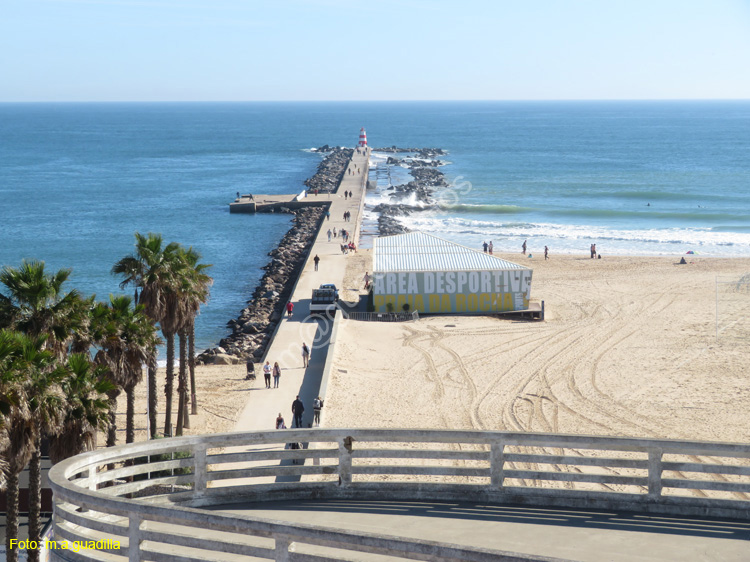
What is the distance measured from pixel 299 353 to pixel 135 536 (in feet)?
74.8

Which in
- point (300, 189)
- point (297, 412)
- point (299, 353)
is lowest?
point (299, 353)

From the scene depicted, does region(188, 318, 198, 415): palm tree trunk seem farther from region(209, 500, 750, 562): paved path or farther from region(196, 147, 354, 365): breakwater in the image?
region(209, 500, 750, 562): paved path

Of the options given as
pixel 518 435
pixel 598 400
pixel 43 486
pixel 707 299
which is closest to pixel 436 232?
pixel 707 299

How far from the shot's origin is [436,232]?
6188cm

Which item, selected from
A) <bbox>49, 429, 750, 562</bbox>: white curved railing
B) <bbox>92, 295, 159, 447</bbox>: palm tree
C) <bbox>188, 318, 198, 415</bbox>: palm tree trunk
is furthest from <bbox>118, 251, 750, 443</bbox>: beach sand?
<bbox>49, 429, 750, 562</bbox>: white curved railing

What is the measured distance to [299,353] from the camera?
27.6 m

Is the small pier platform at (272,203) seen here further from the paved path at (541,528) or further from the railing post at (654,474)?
the railing post at (654,474)

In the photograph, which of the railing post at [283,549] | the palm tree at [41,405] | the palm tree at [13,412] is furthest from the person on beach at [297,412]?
the railing post at [283,549]

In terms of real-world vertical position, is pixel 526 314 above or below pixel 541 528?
below

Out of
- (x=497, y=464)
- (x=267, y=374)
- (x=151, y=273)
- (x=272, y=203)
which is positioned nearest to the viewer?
(x=497, y=464)

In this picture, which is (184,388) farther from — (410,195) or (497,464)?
(410,195)

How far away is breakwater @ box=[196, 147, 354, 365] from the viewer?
100 feet

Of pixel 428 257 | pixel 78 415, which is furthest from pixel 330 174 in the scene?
pixel 78 415

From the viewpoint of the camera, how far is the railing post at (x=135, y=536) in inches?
191
